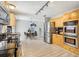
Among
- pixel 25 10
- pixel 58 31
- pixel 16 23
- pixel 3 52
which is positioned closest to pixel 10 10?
pixel 16 23

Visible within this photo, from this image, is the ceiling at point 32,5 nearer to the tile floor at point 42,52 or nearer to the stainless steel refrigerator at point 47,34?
the tile floor at point 42,52

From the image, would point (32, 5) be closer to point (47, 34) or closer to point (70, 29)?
point (70, 29)

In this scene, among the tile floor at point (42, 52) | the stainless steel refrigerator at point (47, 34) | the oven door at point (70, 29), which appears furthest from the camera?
the stainless steel refrigerator at point (47, 34)

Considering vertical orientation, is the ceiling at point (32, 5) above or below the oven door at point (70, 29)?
above

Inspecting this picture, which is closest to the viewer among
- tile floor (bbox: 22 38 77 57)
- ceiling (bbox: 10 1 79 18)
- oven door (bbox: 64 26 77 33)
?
ceiling (bbox: 10 1 79 18)

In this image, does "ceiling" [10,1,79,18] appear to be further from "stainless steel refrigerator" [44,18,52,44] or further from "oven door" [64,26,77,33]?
"stainless steel refrigerator" [44,18,52,44]

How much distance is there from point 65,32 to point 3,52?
370cm

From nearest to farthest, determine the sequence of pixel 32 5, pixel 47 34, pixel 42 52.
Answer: pixel 32 5 → pixel 42 52 → pixel 47 34

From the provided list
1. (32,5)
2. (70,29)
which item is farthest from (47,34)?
(32,5)

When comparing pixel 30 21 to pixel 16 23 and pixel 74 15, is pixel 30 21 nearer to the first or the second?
pixel 16 23

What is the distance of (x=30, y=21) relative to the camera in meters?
3.40

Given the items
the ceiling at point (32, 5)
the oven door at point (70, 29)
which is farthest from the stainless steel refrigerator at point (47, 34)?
the ceiling at point (32, 5)

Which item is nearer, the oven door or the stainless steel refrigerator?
the oven door

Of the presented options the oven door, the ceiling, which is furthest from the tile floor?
the ceiling
